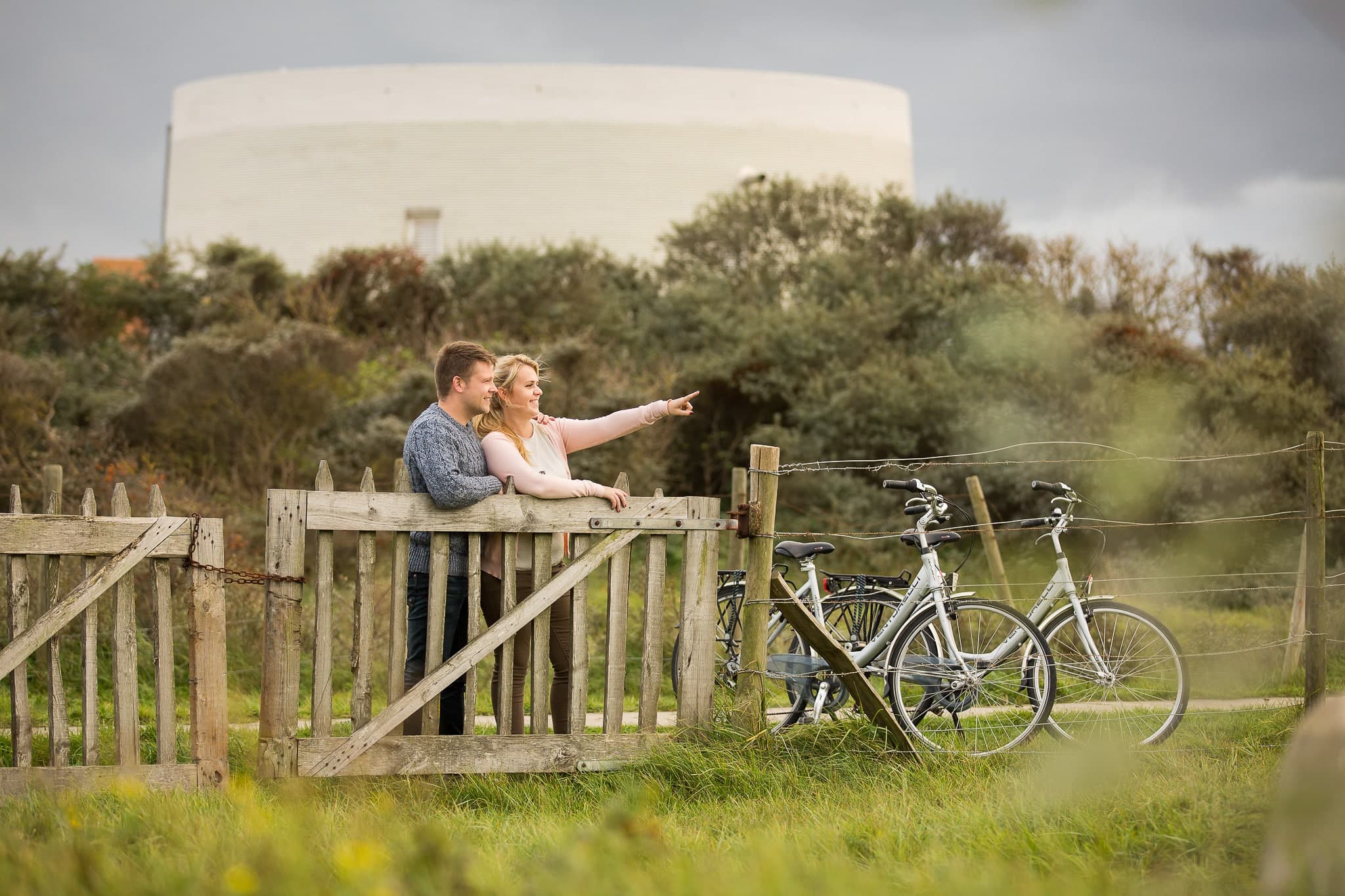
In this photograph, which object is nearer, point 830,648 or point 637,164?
point 830,648

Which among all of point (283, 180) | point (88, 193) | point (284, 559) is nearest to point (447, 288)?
point (88, 193)

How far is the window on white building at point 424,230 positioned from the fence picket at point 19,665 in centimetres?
2602

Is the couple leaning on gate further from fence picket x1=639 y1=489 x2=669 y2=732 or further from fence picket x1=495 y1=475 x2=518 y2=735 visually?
fence picket x1=639 y1=489 x2=669 y2=732

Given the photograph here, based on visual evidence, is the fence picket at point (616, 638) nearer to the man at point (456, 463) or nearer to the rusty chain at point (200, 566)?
the man at point (456, 463)

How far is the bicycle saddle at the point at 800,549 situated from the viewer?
652cm

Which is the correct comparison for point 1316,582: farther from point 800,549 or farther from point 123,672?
point 123,672

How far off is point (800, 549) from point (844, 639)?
564 millimetres

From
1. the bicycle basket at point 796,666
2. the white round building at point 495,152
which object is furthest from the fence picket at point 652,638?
the white round building at point 495,152

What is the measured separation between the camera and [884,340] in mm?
17000

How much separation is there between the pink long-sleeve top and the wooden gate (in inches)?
2.9

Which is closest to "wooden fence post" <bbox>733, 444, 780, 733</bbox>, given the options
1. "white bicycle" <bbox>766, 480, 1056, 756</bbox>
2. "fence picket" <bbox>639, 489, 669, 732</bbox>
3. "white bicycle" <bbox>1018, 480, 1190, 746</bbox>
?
"white bicycle" <bbox>766, 480, 1056, 756</bbox>

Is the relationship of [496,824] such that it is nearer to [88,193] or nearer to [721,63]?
[88,193]

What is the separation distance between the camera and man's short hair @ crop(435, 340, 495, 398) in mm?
5332

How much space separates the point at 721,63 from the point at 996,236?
1270 cm
